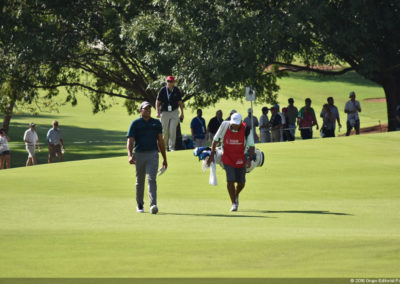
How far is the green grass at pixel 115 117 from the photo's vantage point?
1983 inches

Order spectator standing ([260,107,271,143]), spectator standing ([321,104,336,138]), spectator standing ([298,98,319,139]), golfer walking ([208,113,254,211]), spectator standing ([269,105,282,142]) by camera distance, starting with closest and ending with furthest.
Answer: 1. golfer walking ([208,113,254,211])
2. spectator standing ([269,105,282,142])
3. spectator standing ([298,98,319,139])
4. spectator standing ([321,104,336,138])
5. spectator standing ([260,107,271,143])

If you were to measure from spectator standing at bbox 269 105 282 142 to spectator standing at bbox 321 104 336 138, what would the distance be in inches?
65.6

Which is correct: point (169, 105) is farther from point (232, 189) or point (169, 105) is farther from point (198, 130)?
point (198, 130)

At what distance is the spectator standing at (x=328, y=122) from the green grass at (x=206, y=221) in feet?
17.1

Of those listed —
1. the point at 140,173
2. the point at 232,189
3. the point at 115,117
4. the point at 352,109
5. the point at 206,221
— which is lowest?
the point at 206,221

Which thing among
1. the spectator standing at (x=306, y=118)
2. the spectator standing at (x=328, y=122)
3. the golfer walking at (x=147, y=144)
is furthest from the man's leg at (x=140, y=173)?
the spectator standing at (x=328, y=122)

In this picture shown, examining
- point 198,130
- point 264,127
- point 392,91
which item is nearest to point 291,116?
point 264,127

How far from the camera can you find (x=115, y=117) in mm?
72188

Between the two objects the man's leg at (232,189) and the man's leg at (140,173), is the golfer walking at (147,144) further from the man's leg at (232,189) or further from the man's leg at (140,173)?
the man's leg at (232,189)

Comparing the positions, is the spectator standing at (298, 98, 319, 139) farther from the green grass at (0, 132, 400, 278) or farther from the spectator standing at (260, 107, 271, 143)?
the green grass at (0, 132, 400, 278)

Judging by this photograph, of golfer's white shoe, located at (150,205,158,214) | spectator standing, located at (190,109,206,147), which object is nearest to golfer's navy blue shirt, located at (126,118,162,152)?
golfer's white shoe, located at (150,205,158,214)

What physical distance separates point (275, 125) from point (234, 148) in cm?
1518

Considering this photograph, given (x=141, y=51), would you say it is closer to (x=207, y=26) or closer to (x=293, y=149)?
(x=207, y=26)

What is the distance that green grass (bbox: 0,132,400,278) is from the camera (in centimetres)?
913
